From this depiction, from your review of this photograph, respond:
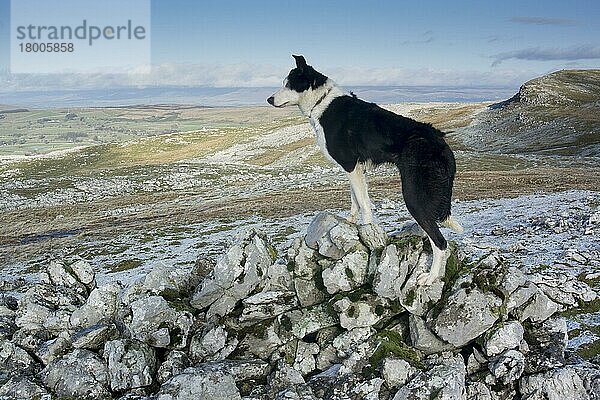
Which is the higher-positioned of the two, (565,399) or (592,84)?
(592,84)

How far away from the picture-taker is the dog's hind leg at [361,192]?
1147 cm

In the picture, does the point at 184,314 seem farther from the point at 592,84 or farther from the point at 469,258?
the point at 592,84

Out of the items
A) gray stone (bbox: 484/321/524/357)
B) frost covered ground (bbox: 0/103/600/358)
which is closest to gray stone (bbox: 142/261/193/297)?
frost covered ground (bbox: 0/103/600/358)

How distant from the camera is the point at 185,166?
62562mm

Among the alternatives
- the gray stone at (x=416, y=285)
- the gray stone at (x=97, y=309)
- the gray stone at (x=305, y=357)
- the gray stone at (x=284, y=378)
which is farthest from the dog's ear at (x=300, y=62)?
the gray stone at (x=97, y=309)

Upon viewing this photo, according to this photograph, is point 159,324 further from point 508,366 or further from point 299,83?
point 508,366

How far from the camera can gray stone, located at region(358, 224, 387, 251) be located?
1177 centimetres

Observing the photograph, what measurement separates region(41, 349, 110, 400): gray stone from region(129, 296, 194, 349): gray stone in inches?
39.6

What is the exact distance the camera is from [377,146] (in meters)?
10.7

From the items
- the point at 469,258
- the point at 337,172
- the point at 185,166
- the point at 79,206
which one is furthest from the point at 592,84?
the point at 469,258

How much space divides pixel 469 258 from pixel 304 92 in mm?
5384

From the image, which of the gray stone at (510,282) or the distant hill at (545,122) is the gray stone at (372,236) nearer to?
the gray stone at (510,282)

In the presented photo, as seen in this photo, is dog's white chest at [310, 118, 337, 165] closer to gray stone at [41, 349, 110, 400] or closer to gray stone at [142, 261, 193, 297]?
gray stone at [142, 261, 193, 297]

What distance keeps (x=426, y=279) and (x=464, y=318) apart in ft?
3.60
